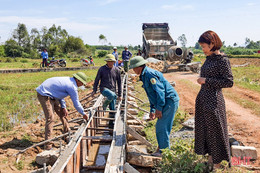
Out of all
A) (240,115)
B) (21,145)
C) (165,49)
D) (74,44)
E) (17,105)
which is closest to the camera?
(21,145)

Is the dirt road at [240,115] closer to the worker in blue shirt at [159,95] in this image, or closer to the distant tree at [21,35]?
the worker in blue shirt at [159,95]

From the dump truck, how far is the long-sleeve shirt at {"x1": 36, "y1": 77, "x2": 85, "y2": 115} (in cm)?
1148

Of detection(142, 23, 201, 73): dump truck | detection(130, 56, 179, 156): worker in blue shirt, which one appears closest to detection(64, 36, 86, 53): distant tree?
detection(142, 23, 201, 73): dump truck

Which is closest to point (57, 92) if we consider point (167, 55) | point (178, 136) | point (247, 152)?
point (178, 136)

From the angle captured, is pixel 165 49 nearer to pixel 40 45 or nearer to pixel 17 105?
pixel 17 105

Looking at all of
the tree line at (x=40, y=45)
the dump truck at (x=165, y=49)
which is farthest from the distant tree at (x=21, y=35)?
the dump truck at (x=165, y=49)

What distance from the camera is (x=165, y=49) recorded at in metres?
17.6

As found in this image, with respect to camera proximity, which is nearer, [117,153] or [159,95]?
[159,95]

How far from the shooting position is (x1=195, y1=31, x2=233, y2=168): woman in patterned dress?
9.34 feet

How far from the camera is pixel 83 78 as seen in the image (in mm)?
4453

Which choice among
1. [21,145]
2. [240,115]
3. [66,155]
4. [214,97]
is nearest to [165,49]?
[240,115]

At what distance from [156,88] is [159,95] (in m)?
0.11

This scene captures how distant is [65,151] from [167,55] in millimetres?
12635

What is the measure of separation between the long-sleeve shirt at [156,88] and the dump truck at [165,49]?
11.9 m
